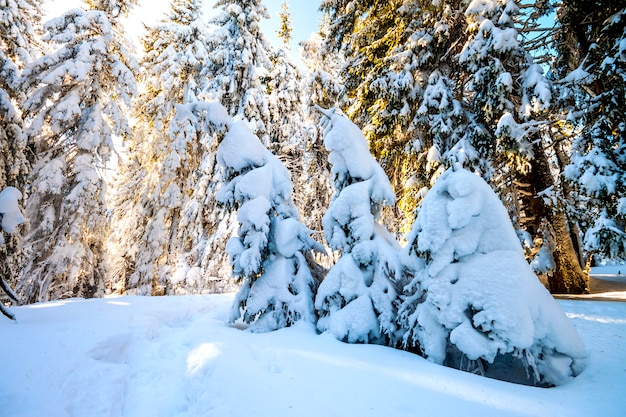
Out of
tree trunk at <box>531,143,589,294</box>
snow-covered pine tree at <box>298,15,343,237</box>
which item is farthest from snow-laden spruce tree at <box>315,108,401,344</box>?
snow-covered pine tree at <box>298,15,343,237</box>

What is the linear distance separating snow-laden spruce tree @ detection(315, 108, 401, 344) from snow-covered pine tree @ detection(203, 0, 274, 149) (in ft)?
25.7

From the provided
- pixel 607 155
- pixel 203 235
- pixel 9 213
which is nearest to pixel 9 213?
pixel 9 213

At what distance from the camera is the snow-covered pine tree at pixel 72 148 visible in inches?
395

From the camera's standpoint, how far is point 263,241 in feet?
18.2

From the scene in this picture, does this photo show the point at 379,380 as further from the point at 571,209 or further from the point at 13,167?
the point at 13,167

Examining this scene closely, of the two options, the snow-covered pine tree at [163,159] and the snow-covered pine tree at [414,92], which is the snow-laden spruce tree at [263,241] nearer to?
the snow-covered pine tree at [414,92]

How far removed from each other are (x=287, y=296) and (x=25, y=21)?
1414 centimetres

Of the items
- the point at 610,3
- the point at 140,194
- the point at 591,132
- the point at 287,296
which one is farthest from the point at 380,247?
the point at 140,194

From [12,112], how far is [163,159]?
5676 millimetres

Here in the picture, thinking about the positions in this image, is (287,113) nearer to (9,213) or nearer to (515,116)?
(515,116)

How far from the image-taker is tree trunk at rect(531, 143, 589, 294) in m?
7.91

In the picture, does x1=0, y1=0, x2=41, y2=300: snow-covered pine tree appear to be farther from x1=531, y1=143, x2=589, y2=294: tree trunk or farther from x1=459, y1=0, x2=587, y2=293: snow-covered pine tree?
x1=531, y1=143, x2=589, y2=294: tree trunk

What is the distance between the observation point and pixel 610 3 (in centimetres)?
567

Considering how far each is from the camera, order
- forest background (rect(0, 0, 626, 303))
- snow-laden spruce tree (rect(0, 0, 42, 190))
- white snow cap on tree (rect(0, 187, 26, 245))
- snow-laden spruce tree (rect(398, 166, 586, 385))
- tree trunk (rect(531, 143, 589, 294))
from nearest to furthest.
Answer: snow-laden spruce tree (rect(398, 166, 586, 385)) < white snow cap on tree (rect(0, 187, 26, 245)) < forest background (rect(0, 0, 626, 303)) < tree trunk (rect(531, 143, 589, 294)) < snow-laden spruce tree (rect(0, 0, 42, 190))
